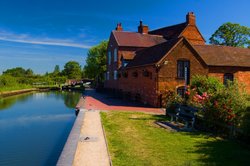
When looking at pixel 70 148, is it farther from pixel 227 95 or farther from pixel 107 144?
pixel 227 95

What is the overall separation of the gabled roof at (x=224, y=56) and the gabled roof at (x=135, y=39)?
8.77 meters

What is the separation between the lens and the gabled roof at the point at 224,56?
2370 centimetres

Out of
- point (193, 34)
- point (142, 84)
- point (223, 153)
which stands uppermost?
point (193, 34)

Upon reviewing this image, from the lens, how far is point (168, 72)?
2020 cm

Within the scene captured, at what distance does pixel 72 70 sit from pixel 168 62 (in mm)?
89071

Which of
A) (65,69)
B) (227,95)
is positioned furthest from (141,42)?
(65,69)

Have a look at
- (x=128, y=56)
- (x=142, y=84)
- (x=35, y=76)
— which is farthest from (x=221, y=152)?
(x=35, y=76)

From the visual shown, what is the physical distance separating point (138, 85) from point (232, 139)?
1495 cm

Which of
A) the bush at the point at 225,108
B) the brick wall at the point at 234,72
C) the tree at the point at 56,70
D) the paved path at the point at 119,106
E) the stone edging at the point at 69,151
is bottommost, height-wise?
the paved path at the point at 119,106

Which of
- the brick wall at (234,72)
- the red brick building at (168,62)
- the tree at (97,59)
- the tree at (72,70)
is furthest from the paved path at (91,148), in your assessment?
the tree at (72,70)

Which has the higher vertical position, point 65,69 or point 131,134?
point 65,69

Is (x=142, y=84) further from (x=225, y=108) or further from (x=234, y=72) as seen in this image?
(x=225, y=108)

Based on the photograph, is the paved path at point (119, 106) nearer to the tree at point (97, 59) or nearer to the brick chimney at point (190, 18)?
the brick chimney at point (190, 18)

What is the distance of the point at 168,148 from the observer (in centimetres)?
800
